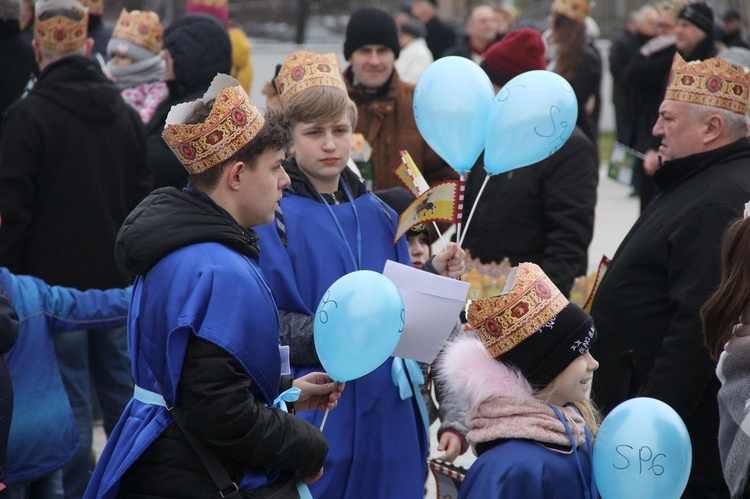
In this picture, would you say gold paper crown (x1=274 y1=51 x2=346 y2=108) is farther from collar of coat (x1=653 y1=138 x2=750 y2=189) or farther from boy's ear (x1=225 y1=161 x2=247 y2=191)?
collar of coat (x1=653 y1=138 x2=750 y2=189)

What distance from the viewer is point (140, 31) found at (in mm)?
6766

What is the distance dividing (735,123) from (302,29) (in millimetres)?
16263

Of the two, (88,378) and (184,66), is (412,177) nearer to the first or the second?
(88,378)

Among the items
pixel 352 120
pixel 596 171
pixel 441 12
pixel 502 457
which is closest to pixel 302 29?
pixel 441 12

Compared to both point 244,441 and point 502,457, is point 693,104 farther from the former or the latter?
point 244,441

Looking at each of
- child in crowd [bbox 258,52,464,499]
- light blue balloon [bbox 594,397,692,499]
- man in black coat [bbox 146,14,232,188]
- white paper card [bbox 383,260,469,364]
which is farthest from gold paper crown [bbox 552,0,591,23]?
light blue balloon [bbox 594,397,692,499]

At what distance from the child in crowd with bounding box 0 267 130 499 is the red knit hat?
2386 mm

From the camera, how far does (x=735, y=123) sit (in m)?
4.01

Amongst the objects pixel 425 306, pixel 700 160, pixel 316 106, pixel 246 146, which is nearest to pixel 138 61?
pixel 316 106

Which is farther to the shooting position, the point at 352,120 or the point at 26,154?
the point at 26,154

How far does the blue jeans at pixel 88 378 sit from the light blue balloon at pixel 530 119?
7.50 ft

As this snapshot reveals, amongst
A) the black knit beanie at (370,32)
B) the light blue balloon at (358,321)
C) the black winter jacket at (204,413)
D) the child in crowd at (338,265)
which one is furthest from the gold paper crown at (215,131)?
the black knit beanie at (370,32)

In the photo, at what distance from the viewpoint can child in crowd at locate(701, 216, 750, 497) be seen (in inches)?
107

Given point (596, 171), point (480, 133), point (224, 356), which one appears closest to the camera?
point (224, 356)
